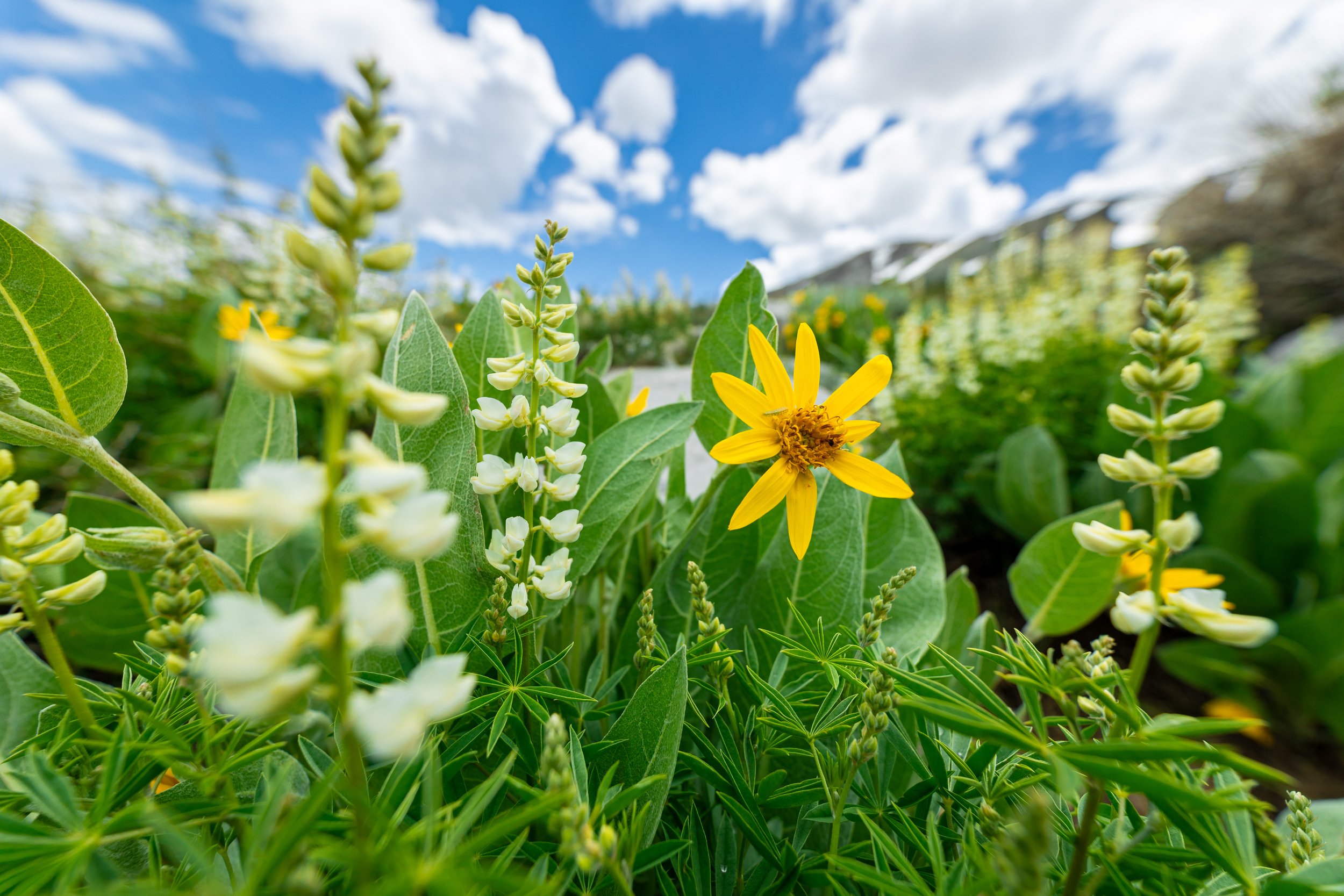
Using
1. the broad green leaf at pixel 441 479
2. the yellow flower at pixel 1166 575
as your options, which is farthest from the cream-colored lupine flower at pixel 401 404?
the yellow flower at pixel 1166 575

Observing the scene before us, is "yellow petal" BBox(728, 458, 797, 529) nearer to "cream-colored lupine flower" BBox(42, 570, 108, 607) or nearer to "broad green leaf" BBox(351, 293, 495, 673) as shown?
"broad green leaf" BBox(351, 293, 495, 673)

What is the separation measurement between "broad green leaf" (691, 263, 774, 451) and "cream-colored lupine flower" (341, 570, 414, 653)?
534mm

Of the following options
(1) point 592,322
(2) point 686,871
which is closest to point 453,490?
(2) point 686,871

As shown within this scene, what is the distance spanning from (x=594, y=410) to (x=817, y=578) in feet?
1.14

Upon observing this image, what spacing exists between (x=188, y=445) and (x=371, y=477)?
71.1 inches

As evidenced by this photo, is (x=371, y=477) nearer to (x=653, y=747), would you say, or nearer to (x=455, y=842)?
(x=455, y=842)

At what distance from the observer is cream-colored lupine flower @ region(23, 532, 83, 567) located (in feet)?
1.10

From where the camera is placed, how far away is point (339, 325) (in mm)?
227

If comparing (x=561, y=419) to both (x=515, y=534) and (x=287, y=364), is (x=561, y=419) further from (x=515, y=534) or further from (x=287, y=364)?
(x=287, y=364)

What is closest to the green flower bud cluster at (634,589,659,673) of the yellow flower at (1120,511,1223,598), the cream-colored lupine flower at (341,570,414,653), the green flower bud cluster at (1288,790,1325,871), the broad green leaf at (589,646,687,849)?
the broad green leaf at (589,646,687,849)

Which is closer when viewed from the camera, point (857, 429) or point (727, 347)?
point (857, 429)

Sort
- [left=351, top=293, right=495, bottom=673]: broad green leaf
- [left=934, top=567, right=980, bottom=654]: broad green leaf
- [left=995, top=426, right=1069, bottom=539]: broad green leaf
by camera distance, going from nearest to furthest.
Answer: [left=351, top=293, right=495, bottom=673]: broad green leaf, [left=934, top=567, right=980, bottom=654]: broad green leaf, [left=995, top=426, right=1069, bottom=539]: broad green leaf

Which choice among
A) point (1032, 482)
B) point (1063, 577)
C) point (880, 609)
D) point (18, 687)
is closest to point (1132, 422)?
point (880, 609)

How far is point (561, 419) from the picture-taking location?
444 mm
